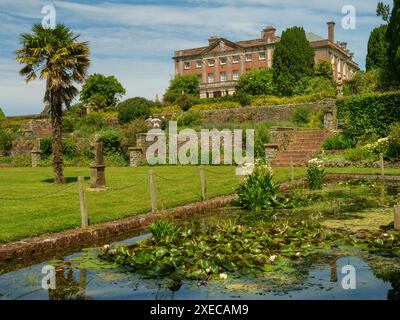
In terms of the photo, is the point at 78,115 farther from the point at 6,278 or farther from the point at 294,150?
the point at 6,278

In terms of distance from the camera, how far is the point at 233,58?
222ft

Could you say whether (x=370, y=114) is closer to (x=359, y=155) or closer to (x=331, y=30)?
(x=359, y=155)

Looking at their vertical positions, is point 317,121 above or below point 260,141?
above

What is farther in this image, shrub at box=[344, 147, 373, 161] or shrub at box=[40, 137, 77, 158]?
shrub at box=[40, 137, 77, 158]

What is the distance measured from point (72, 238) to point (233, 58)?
2432 inches

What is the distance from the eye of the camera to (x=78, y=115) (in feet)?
153

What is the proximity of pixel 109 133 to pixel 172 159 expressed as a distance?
16.9 ft

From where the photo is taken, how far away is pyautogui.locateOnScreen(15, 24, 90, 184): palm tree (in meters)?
16.2

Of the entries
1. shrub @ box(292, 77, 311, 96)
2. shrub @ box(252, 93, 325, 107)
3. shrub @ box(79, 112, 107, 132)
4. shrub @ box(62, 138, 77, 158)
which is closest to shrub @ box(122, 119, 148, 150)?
shrub @ box(62, 138, 77, 158)

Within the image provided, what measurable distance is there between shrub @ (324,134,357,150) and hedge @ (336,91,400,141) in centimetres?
105

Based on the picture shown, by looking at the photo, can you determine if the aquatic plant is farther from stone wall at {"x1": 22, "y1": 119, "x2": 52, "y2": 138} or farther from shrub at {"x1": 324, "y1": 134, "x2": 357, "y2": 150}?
stone wall at {"x1": 22, "y1": 119, "x2": 52, "y2": 138}

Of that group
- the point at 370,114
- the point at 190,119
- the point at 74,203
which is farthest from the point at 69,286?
the point at 190,119

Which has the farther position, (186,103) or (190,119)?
(186,103)
